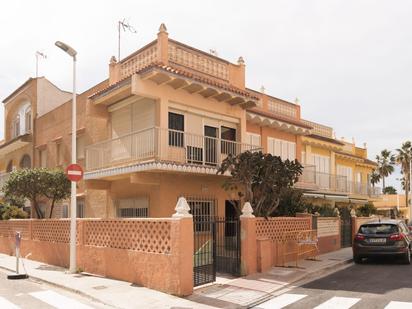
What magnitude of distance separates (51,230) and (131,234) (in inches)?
208

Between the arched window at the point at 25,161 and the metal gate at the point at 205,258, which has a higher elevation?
the arched window at the point at 25,161

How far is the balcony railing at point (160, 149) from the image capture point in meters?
14.8

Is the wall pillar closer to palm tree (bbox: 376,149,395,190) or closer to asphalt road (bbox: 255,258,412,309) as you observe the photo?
asphalt road (bbox: 255,258,412,309)

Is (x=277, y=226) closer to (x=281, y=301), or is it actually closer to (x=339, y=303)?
(x=281, y=301)

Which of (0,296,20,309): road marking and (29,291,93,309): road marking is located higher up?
(0,296,20,309): road marking

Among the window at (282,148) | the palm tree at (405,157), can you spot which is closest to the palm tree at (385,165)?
the palm tree at (405,157)

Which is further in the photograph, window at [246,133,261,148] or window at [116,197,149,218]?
window at [246,133,261,148]

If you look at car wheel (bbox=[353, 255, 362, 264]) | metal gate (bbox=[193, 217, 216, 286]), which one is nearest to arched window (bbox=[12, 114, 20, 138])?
metal gate (bbox=[193, 217, 216, 286])

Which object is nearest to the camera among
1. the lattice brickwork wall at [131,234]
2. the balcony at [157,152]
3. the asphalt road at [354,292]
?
the asphalt road at [354,292]

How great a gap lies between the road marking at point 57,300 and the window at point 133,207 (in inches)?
242

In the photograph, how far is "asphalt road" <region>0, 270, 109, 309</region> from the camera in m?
8.84

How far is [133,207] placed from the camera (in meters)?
16.8

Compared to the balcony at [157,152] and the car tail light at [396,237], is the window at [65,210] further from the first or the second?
the car tail light at [396,237]

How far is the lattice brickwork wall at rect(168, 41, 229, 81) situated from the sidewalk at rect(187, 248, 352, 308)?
814cm
